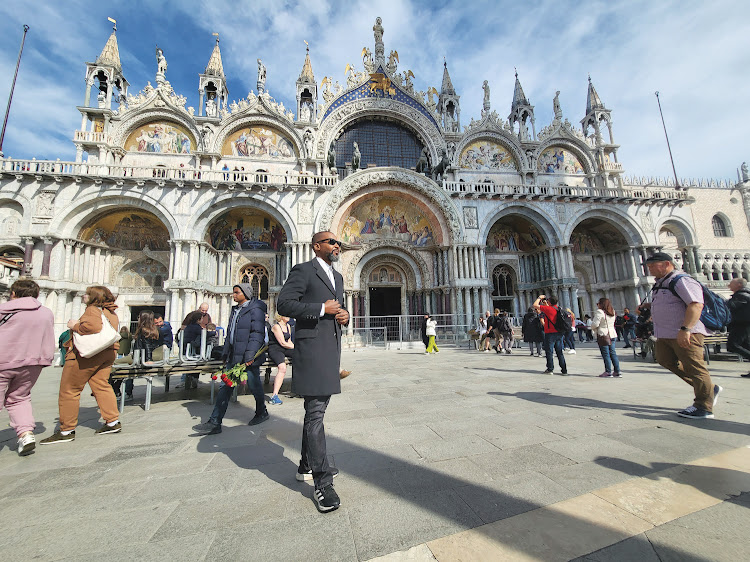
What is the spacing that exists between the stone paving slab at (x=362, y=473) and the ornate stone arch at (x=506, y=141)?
19748mm

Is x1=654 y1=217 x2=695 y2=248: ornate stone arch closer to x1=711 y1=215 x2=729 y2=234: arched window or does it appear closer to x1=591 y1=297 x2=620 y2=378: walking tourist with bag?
x1=711 y1=215 x2=729 y2=234: arched window

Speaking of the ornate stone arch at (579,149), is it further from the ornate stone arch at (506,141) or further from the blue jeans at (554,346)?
the blue jeans at (554,346)

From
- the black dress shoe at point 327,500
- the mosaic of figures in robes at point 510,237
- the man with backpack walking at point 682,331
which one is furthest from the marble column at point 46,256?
the mosaic of figures in robes at point 510,237

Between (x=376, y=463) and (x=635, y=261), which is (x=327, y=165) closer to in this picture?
(x=376, y=463)

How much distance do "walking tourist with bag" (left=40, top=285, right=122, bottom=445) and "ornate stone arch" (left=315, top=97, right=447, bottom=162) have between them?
18.6m

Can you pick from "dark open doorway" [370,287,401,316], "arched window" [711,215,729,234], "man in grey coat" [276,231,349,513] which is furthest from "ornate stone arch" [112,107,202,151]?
"arched window" [711,215,729,234]

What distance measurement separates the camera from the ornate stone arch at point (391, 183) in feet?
56.8

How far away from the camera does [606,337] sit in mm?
6457

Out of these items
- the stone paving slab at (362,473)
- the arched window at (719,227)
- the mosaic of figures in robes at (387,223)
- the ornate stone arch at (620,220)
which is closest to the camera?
the stone paving slab at (362,473)

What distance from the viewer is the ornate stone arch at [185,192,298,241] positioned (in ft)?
53.8

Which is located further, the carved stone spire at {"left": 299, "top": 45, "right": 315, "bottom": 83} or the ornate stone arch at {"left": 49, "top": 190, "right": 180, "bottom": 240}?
the carved stone spire at {"left": 299, "top": 45, "right": 315, "bottom": 83}

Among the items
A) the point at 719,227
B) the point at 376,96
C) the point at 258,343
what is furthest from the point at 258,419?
the point at 719,227

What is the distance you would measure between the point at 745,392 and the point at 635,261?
1907 centimetres

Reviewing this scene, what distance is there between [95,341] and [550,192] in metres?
22.4
